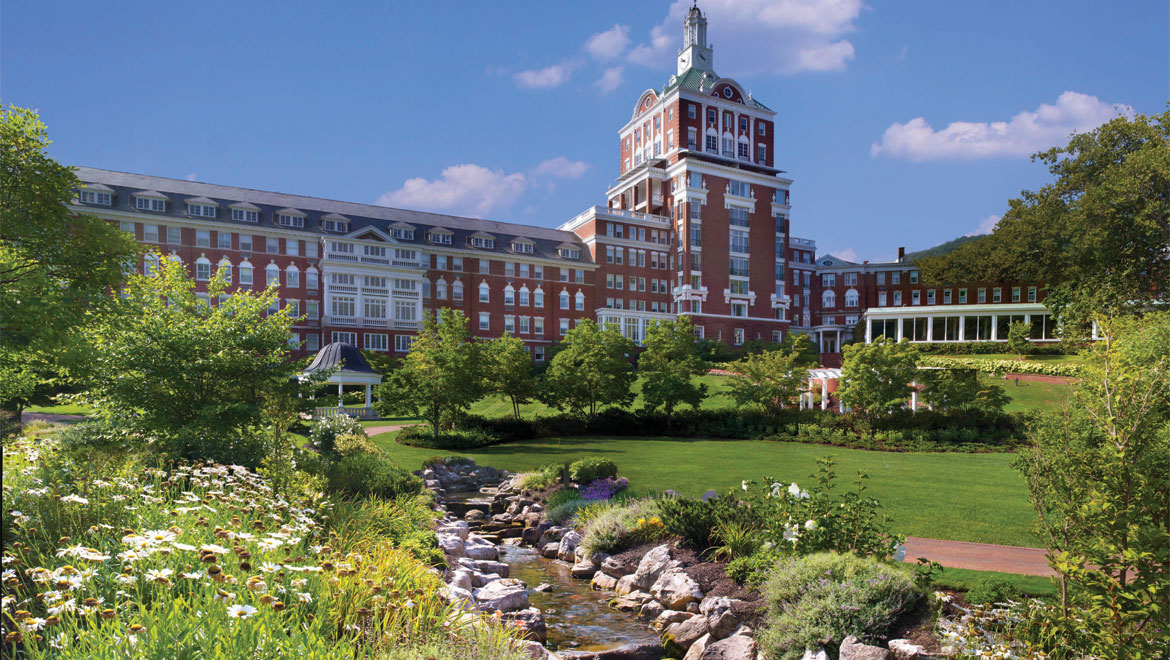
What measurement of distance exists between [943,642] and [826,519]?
2394 mm

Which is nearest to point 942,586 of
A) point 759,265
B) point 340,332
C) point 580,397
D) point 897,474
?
point 897,474

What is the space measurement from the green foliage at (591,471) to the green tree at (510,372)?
1483 cm

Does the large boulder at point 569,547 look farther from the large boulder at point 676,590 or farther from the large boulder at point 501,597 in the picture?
the large boulder at point 501,597

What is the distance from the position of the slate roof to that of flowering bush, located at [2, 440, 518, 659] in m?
54.5

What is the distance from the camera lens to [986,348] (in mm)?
57438

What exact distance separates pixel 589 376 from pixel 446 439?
9021mm

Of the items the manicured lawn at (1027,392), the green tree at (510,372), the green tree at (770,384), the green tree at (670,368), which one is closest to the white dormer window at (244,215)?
the green tree at (510,372)

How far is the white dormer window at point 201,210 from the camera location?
5562 centimetres

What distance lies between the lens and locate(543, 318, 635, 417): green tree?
3581cm

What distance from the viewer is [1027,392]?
40000 mm

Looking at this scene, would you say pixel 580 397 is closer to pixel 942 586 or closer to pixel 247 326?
pixel 247 326

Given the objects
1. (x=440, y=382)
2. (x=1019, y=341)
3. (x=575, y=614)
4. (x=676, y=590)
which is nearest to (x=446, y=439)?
(x=440, y=382)

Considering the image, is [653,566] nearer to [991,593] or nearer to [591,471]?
[991,593]

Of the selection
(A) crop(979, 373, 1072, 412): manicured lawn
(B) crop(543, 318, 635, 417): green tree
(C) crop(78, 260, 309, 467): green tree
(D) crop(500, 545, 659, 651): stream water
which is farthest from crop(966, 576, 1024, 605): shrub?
(A) crop(979, 373, 1072, 412): manicured lawn
